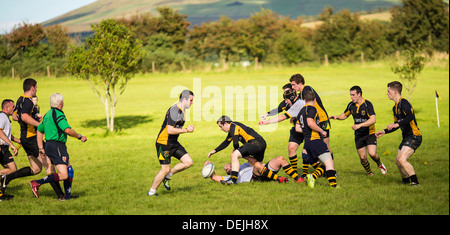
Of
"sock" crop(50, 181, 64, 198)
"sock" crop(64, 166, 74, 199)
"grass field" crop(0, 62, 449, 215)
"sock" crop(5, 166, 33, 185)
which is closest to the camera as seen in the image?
"grass field" crop(0, 62, 449, 215)

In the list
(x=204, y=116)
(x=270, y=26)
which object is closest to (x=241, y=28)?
(x=270, y=26)

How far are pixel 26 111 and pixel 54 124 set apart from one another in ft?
4.50

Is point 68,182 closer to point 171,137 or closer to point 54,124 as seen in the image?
point 54,124

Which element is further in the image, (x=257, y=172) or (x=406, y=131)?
(x=257, y=172)

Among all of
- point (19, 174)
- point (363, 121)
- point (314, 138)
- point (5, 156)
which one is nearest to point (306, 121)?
point (314, 138)

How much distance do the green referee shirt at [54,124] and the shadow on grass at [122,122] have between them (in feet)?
47.6

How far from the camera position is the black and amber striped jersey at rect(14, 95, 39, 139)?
9.71 metres

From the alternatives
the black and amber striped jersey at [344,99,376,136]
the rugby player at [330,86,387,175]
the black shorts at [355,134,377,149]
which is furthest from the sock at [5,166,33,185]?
the black shorts at [355,134,377,149]

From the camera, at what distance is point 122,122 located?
2672cm

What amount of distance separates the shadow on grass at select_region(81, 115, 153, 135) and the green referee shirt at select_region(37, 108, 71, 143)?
1452cm

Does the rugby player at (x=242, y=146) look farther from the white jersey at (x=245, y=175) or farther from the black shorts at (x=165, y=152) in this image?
the black shorts at (x=165, y=152)

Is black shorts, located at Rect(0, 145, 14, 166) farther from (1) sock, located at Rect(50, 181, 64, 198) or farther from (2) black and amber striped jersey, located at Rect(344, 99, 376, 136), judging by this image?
(2) black and amber striped jersey, located at Rect(344, 99, 376, 136)
